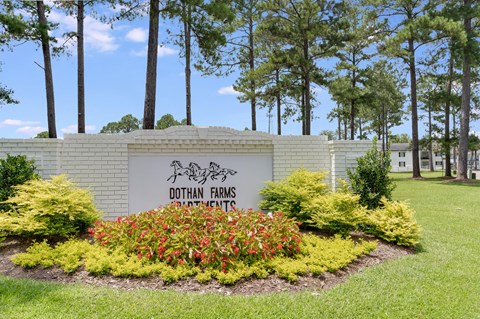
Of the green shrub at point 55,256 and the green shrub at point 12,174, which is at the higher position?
the green shrub at point 12,174

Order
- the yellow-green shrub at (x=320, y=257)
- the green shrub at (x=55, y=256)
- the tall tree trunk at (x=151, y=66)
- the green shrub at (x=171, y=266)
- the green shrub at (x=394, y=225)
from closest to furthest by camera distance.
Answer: the green shrub at (x=171, y=266) → the yellow-green shrub at (x=320, y=257) → the green shrub at (x=55, y=256) → the green shrub at (x=394, y=225) → the tall tree trunk at (x=151, y=66)

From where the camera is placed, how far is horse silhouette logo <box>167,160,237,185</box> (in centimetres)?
780

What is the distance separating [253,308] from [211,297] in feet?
1.70

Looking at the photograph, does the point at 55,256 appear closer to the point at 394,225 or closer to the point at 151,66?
the point at 394,225

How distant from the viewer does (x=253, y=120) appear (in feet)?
69.6

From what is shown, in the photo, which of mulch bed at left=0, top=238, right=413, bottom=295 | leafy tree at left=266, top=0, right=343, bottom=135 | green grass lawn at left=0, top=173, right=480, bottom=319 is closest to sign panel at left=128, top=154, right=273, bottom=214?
mulch bed at left=0, top=238, right=413, bottom=295

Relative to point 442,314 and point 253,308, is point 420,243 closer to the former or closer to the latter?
point 442,314

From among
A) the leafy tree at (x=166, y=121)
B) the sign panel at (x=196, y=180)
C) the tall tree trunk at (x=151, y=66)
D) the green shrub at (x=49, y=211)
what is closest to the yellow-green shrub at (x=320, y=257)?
the sign panel at (x=196, y=180)

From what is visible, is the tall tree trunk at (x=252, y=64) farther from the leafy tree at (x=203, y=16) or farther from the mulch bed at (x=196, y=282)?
the mulch bed at (x=196, y=282)

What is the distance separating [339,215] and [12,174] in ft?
20.8

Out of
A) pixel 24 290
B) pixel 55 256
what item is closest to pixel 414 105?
pixel 55 256

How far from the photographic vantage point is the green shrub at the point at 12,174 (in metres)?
6.71

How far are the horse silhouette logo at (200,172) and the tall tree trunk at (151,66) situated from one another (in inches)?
124

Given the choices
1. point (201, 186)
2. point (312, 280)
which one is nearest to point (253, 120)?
point (201, 186)
